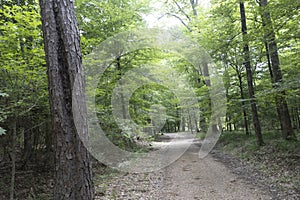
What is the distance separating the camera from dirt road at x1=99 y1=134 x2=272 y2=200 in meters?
4.74

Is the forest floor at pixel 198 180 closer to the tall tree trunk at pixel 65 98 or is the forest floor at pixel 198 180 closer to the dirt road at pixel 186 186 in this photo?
the dirt road at pixel 186 186

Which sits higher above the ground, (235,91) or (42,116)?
(235,91)

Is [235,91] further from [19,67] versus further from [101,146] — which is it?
[19,67]

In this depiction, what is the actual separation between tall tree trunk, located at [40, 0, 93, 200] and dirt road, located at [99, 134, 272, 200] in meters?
2.55

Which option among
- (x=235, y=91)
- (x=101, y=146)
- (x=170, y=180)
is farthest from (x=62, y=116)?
(x=235, y=91)

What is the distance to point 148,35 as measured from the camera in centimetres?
884

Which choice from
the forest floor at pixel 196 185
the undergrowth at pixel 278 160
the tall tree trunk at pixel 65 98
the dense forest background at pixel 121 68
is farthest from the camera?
the undergrowth at pixel 278 160

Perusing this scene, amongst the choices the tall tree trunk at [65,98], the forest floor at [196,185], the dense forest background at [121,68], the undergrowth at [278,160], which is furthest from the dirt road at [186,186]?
the tall tree trunk at [65,98]

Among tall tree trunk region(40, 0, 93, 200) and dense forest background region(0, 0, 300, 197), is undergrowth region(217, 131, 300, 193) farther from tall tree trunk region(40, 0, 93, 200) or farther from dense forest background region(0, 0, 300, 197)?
tall tree trunk region(40, 0, 93, 200)

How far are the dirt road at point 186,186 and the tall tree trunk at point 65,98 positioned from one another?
2553mm

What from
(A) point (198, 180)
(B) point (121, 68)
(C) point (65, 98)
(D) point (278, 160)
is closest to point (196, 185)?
(A) point (198, 180)

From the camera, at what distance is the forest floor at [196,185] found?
184 inches

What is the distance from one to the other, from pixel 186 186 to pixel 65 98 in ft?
13.9

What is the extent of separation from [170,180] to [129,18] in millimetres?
6509
